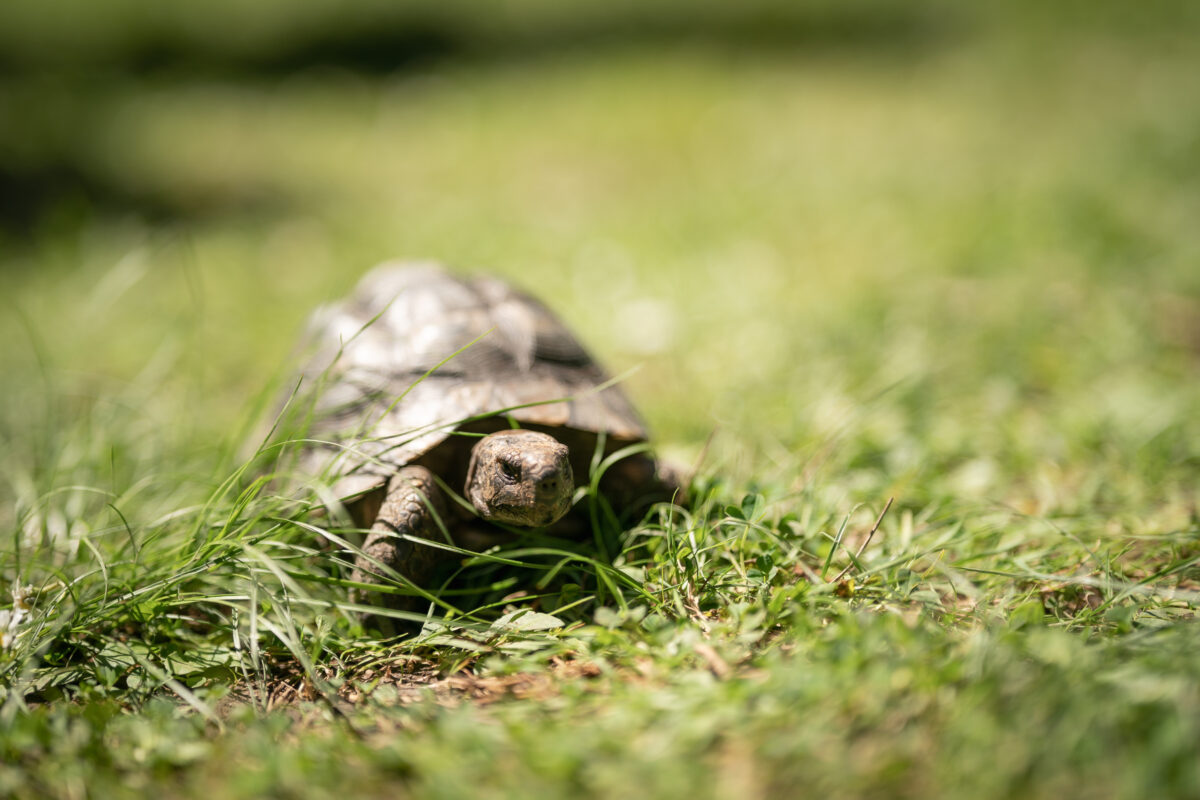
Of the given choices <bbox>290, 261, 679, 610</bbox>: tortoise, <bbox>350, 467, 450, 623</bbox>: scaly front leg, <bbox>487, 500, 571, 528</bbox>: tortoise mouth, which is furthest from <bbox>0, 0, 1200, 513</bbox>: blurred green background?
<bbox>350, 467, 450, 623</bbox>: scaly front leg

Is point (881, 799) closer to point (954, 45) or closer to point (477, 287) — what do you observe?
point (477, 287)

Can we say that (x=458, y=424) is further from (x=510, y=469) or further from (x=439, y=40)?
(x=439, y=40)

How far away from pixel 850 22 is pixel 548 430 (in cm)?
984

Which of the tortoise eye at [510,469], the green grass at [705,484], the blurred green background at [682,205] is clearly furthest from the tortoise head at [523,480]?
the blurred green background at [682,205]

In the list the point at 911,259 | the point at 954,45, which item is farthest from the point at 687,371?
the point at 954,45

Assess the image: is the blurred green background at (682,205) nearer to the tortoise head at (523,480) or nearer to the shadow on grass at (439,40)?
the shadow on grass at (439,40)

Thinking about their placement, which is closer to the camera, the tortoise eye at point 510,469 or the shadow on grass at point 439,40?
the tortoise eye at point 510,469

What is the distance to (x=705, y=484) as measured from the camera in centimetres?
210

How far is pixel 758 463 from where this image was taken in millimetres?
2453

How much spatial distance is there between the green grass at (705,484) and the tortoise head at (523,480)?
0.13m

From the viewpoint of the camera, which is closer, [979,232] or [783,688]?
[783,688]

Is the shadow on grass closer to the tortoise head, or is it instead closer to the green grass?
the green grass

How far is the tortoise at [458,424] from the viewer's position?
1828 mm

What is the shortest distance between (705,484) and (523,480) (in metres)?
0.59
